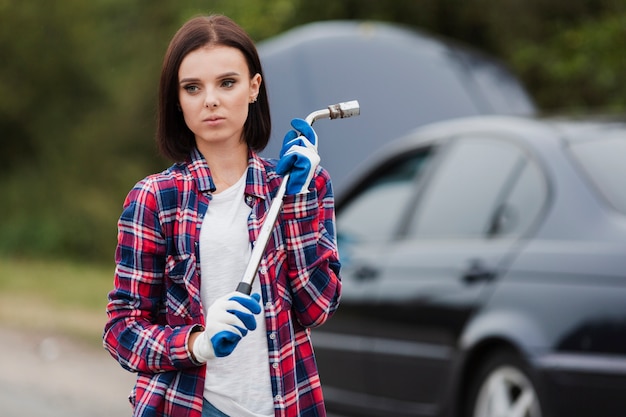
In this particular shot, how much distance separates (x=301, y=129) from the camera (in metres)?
3.20

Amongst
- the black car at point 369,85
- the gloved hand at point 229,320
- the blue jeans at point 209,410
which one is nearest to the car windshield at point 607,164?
the blue jeans at point 209,410

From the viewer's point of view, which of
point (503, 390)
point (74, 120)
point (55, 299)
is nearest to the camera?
point (503, 390)

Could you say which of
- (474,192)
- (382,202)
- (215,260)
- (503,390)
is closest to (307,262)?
(215,260)

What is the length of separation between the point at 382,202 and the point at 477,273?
1.12 m

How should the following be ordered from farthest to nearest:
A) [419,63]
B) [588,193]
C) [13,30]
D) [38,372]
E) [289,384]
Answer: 1. [13,30]
2. [419,63]
3. [38,372]
4. [588,193]
5. [289,384]

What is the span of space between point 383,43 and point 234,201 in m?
7.05

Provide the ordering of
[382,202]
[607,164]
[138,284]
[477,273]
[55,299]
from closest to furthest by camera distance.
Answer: [138,284] < [607,164] < [477,273] < [382,202] < [55,299]

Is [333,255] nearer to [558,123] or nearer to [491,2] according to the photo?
[558,123]

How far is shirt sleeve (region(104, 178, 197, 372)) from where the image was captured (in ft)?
9.92

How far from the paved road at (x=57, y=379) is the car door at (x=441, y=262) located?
90.9 inches

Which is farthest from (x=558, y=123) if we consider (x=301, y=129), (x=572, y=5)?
(x=572, y=5)

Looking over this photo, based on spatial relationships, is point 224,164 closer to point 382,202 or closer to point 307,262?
point 307,262

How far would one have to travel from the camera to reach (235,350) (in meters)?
3.06

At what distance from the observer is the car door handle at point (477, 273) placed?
217 inches
